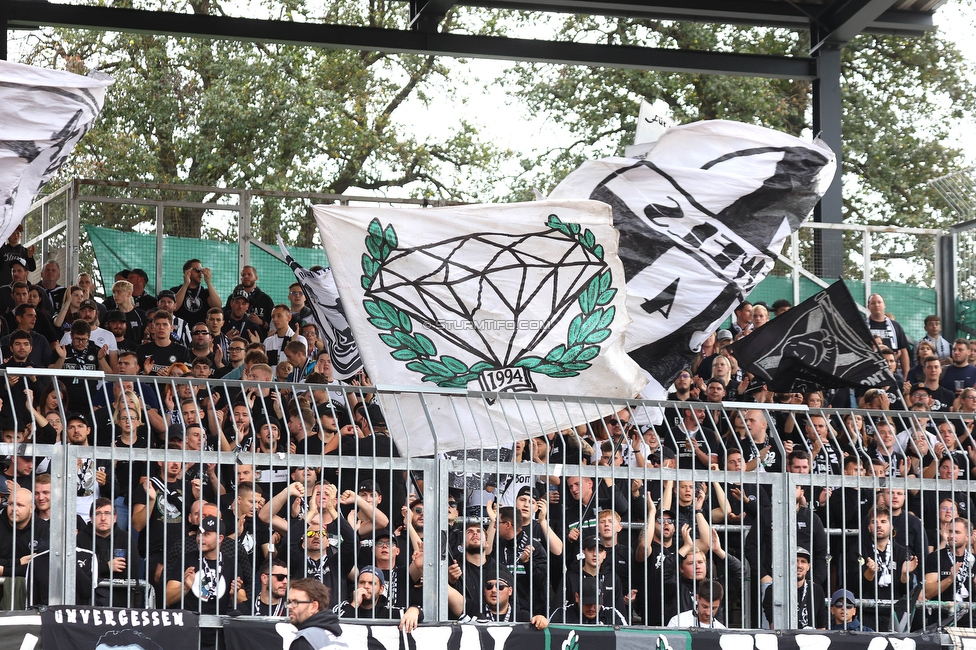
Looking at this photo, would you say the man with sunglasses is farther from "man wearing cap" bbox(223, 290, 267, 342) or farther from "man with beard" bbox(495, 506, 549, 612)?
"man wearing cap" bbox(223, 290, 267, 342)

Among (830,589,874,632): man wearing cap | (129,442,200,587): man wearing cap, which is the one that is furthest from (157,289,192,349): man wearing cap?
(830,589,874,632): man wearing cap

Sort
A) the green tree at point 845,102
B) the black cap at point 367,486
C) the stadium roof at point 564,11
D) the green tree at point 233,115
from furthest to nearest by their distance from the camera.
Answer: the green tree at point 845,102, the green tree at point 233,115, the stadium roof at point 564,11, the black cap at point 367,486

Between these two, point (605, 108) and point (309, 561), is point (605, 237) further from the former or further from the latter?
point (605, 108)

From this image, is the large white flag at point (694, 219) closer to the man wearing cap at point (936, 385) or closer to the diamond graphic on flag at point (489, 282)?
the diamond graphic on flag at point (489, 282)

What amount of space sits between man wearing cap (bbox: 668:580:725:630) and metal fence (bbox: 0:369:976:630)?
1.7 inches

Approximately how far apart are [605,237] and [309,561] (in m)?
3.09

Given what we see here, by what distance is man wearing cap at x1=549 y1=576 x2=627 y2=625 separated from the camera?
30.7 ft

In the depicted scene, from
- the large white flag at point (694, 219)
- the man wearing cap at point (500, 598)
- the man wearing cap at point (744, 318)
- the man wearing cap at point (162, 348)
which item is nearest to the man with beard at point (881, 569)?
the large white flag at point (694, 219)

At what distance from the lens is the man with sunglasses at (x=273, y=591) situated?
8695mm

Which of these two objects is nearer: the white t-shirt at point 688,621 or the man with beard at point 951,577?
the white t-shirt at point 688,621

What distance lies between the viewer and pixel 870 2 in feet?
60.7

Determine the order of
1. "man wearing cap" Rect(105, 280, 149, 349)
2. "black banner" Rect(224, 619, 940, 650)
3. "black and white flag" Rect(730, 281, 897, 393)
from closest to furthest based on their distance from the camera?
1. "black banner" Rect(224, 619, 940, 650)
2. "black and white flag" Rect(730, 281, 897, 393)
3. "man wearing cap" Rect(105, 280, 149, 349)

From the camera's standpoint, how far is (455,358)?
9.76 m

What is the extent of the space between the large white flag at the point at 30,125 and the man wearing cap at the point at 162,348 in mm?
3648
